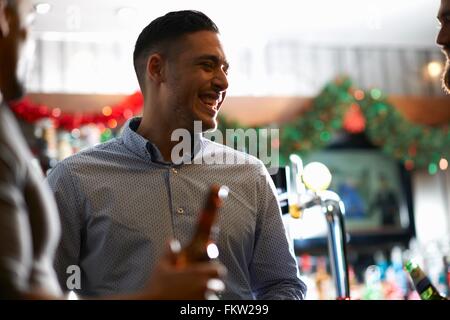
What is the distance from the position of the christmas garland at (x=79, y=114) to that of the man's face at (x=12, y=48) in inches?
134

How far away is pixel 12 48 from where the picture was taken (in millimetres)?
848

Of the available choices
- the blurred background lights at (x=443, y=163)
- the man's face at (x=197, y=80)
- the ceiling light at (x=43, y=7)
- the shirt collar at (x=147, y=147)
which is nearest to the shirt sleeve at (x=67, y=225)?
the shirt collar at (x=147, y=147)

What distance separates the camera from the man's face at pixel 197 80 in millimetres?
1587

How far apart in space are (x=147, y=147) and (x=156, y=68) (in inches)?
7.9

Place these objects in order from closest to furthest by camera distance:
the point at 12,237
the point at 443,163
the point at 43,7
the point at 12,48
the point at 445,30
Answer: the point at 12,237, the point at 12,48, the point at 445,30, the point at 43,7, the point at 443,163

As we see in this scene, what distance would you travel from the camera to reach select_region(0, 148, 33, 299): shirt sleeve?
718 millimetres

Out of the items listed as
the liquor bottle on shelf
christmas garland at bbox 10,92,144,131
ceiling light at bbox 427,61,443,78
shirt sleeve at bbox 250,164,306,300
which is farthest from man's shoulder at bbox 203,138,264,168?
ceiling light at bbox 427,61,443,78

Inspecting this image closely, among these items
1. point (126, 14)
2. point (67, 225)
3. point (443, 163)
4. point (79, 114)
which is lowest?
point (443, 163)

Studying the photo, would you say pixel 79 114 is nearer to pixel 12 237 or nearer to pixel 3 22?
→ pixel 3 22

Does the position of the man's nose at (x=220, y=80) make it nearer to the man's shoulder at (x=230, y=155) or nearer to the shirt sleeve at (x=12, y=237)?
the man's shoulder at (x=230, y=155)

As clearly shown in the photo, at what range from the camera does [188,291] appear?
780 millimetres

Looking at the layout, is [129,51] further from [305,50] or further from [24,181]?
[24,181]

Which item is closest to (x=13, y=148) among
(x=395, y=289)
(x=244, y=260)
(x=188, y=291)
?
(x=188, y=291)

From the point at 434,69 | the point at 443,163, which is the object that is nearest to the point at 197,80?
the point at 443,163
